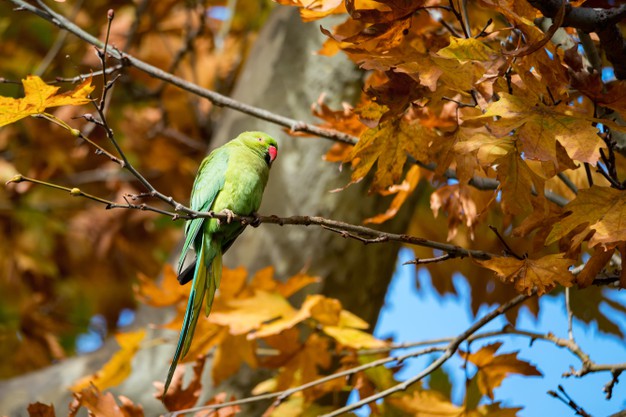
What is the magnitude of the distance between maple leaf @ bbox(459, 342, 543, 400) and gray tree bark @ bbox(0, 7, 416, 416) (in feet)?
2.53

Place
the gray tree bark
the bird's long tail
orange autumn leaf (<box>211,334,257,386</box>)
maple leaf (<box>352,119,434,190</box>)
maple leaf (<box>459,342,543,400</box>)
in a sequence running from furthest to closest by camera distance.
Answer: the gray tree bark → orange autumn leaf (<box>211,334,257,386</box>) → maple leaf (<box>459,342,543,400</box>) → the bird's long tail → maple leaf (<box>352,119,434,190</box>)

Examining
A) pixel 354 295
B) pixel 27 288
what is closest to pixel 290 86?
pixel 354 295

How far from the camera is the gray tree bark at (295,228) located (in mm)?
2467

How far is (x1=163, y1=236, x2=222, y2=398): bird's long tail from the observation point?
1.59 metres

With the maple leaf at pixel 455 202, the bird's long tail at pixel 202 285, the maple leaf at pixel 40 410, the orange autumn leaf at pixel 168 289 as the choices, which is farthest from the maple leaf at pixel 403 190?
the maple leaf at pixel 40 410

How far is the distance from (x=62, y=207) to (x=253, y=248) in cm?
240

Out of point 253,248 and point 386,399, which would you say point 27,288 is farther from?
point 386,399

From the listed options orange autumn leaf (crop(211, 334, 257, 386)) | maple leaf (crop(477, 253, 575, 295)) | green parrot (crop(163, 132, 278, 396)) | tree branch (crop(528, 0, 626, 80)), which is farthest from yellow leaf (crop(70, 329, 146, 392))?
tree branch (crop(528, 0, 626, 80))

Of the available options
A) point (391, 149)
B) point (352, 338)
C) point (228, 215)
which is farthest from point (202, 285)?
point (391, 149)

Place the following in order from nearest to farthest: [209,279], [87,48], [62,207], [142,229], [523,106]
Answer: [523,106], [209,279], [87,48], [62,207], [142,229]

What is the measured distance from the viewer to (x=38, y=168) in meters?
4.11

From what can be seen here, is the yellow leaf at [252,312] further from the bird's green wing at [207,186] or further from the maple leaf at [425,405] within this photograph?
the maple leaf at [425,405]

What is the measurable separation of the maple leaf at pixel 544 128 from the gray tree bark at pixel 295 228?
1319mm

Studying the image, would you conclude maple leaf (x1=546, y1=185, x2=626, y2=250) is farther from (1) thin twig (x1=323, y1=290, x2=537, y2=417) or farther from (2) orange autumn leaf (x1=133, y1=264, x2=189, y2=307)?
(2) orange autumn leaf (x1=133, y1=264, x2=189, y2=307)
